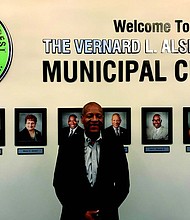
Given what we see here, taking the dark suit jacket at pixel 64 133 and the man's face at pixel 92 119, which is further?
the dark suit jacket at pixel 64 133

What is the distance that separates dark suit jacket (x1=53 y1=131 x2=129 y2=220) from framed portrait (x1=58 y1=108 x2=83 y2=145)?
349 millimetres

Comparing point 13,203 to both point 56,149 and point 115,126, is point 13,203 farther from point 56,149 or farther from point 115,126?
point 115,126

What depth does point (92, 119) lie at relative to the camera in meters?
2.68

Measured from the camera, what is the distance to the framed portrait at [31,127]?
306 cm

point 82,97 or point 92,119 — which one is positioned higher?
point 82,97

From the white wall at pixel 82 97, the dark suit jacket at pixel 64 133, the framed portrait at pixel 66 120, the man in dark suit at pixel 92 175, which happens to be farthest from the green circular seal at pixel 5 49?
the man in dark suit at pixel 92 175

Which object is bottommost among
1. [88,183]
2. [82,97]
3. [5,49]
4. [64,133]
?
[88,183]

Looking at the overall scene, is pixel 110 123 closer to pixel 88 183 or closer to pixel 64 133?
pixel 64 133

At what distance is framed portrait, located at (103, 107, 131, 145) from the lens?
308 cm

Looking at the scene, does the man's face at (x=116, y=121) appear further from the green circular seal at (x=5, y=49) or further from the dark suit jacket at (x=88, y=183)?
the green circular seal at (x=5, y=49)

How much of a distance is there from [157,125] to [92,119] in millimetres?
636

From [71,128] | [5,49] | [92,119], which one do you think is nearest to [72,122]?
[71,128]

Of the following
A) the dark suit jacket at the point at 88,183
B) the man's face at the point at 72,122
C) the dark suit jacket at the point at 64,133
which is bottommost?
the dark suit jacket at the point at 88,183

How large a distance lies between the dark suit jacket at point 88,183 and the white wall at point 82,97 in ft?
1.28
